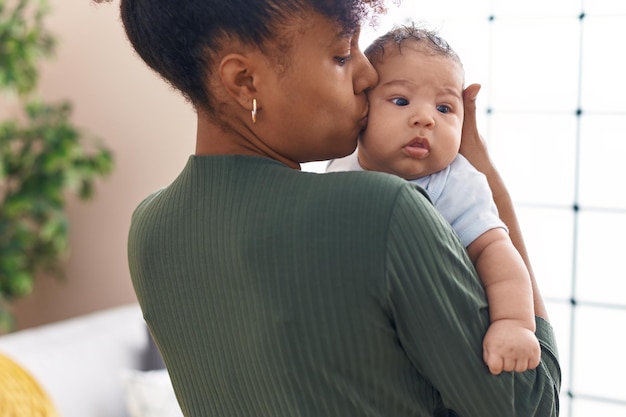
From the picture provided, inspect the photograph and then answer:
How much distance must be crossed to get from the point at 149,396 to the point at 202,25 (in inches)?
75.6

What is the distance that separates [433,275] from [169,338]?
0.36m

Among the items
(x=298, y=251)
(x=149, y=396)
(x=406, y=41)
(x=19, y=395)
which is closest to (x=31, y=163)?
(x=149, y=396)

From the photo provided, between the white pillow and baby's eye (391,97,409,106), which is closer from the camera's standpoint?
baby's eye (391,97,409,106)

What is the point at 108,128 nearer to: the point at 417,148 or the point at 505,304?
the point at 417,148

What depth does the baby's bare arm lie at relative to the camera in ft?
2.74

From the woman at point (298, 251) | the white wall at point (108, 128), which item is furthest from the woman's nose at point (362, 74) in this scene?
the white wall at point (108, 128)

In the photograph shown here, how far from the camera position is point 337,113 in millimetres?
939

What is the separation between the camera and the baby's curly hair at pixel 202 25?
2.81ft

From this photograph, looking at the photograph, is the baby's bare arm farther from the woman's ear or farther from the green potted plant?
the green potted plant

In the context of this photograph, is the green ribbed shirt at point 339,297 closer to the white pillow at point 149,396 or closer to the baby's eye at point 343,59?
the baby's eye at point 343,59

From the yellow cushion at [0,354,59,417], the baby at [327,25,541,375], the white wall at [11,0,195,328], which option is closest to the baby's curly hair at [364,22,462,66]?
the baby at [327,25,541,375]

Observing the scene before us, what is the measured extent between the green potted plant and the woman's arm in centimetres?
238

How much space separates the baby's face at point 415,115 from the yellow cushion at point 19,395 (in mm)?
1159

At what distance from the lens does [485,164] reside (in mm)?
1170
